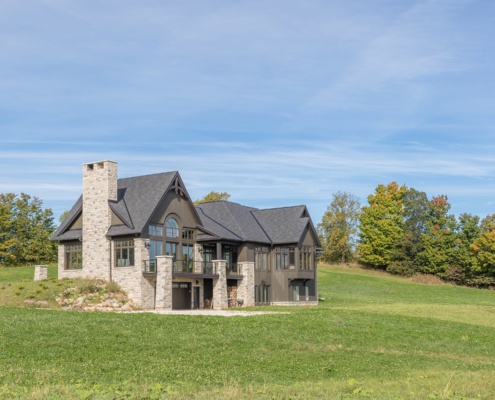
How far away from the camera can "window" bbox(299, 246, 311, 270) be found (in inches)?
1970

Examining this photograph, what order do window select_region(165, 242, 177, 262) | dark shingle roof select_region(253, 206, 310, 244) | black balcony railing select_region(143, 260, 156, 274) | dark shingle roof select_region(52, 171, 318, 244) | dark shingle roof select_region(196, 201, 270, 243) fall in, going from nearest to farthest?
black balcony railing select_region(143, 260, 156, 274) < dark shingle roof select_region(52, 171, 318, 244) < window select_region(165, 242, 177, 262) < dark shingle roof select_region(196, 201, 270, 243) < dark shingle roof select_region(253, 206, 310, 244)

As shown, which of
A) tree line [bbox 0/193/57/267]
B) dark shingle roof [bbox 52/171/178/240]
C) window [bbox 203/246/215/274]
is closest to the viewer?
dark shingle roof [bbox 52/171/178/240]

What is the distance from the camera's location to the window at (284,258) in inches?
1967

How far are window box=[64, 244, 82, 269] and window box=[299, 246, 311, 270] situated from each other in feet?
54.1

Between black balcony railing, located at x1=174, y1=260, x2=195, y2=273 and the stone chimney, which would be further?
black balcony railing, located at x1=174, y1=260, x2=195, y2=273

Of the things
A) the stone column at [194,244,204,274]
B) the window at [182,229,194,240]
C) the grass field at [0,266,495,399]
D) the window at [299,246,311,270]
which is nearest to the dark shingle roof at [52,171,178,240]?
the window at [182,229,194,240]

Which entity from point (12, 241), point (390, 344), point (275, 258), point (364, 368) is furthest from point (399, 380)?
point (12, 241)

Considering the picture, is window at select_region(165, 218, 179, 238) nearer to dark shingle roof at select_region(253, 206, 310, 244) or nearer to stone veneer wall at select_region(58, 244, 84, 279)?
stone veneer wall at select_region(58, 244, 84, 279)

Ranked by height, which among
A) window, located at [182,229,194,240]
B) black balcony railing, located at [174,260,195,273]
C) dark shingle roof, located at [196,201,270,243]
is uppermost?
dark shingle roof, located at [196,201,270,243]

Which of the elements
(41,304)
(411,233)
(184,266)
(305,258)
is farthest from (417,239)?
(41,304)

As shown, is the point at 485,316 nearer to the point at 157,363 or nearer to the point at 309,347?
the point at 309,347

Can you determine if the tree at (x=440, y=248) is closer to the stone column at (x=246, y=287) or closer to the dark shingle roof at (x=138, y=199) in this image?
the stone column at (x=246, y=287)

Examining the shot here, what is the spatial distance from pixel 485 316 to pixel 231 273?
56.5 ft

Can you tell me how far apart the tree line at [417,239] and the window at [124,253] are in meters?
51.4
